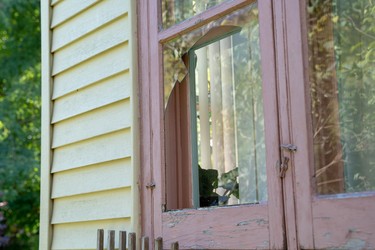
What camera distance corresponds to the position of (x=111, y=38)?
3.25 m

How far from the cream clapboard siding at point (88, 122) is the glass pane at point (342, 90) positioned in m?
1.08

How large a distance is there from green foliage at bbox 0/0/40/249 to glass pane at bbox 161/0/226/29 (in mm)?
8392

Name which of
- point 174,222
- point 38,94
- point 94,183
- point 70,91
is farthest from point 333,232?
point 38,94

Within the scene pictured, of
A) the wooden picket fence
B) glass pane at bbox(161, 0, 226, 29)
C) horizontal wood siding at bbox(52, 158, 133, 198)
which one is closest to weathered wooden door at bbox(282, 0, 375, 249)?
glass pane at bbox(161, 0, 226, 29)

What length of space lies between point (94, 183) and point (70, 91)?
60 cm

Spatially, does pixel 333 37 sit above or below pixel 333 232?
above

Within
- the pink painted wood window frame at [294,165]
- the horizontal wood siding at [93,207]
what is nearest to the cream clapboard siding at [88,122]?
the horizontal wood siding at [93,207]

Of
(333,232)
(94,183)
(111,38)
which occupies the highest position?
(111,38)

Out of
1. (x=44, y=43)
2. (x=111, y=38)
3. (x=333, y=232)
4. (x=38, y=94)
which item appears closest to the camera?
(x=333, y=232)

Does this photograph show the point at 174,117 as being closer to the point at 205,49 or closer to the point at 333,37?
the point at 205,49

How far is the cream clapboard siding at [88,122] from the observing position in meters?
3.06

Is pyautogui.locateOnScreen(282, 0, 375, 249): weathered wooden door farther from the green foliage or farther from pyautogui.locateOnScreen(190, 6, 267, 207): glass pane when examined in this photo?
the green foliage

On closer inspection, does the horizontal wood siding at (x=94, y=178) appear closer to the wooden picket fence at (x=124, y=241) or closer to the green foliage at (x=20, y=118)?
the wooden picket fence at (x=124, y=241)

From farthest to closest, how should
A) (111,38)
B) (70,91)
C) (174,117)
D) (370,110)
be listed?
(70,91), (111,38), (174,117), (370,110)
